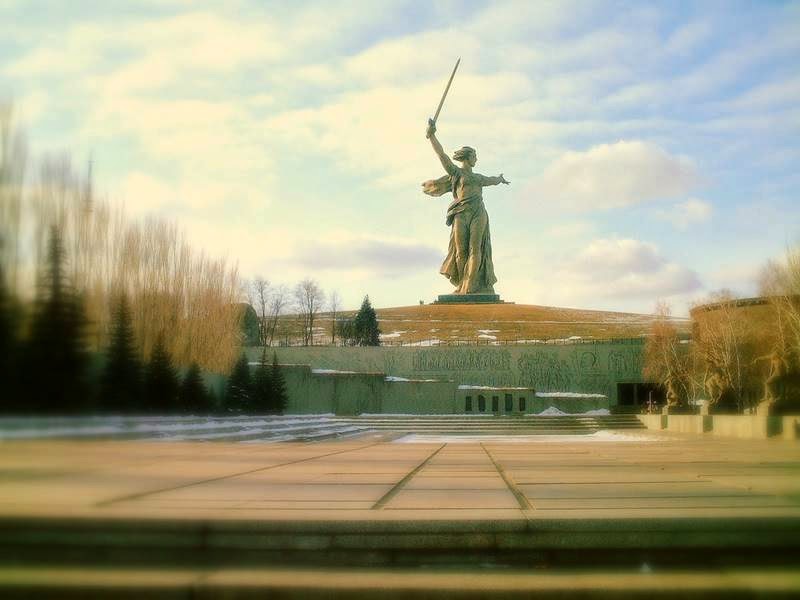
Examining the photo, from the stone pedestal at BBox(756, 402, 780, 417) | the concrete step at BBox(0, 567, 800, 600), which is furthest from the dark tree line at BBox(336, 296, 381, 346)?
the concrete step at BBox(0, 567, 800, 600)

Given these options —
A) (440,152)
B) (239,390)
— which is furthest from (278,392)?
(440,152)

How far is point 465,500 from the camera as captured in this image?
5.91 m

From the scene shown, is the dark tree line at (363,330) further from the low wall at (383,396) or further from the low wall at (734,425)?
the low wall at (734,425)

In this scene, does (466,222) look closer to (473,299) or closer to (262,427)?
(473,299)

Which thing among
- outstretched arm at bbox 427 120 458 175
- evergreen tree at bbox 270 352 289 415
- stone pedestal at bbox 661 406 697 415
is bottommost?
stone pedestal at bbox 661 406 697 415

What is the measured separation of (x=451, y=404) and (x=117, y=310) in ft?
85.6

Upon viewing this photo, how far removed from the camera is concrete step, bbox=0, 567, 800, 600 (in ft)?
13.1

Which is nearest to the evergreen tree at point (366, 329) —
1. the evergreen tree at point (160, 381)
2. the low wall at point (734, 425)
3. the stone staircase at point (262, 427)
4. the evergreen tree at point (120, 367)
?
the stone staircase at point (262, 427)

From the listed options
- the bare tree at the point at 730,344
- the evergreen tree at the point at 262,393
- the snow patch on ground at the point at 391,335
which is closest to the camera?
the evergreen tree at the point at 262,393

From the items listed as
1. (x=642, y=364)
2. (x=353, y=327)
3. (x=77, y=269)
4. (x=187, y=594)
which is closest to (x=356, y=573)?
(x=187, y=594)

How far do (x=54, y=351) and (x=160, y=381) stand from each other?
4.24 metres

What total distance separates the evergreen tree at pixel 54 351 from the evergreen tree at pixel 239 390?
1489 centimetres

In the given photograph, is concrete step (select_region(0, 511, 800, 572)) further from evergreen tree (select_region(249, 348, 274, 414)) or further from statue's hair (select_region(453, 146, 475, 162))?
statue's hair (select_region(453, 146, 475, 162))

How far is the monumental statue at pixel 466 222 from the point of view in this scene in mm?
54375
